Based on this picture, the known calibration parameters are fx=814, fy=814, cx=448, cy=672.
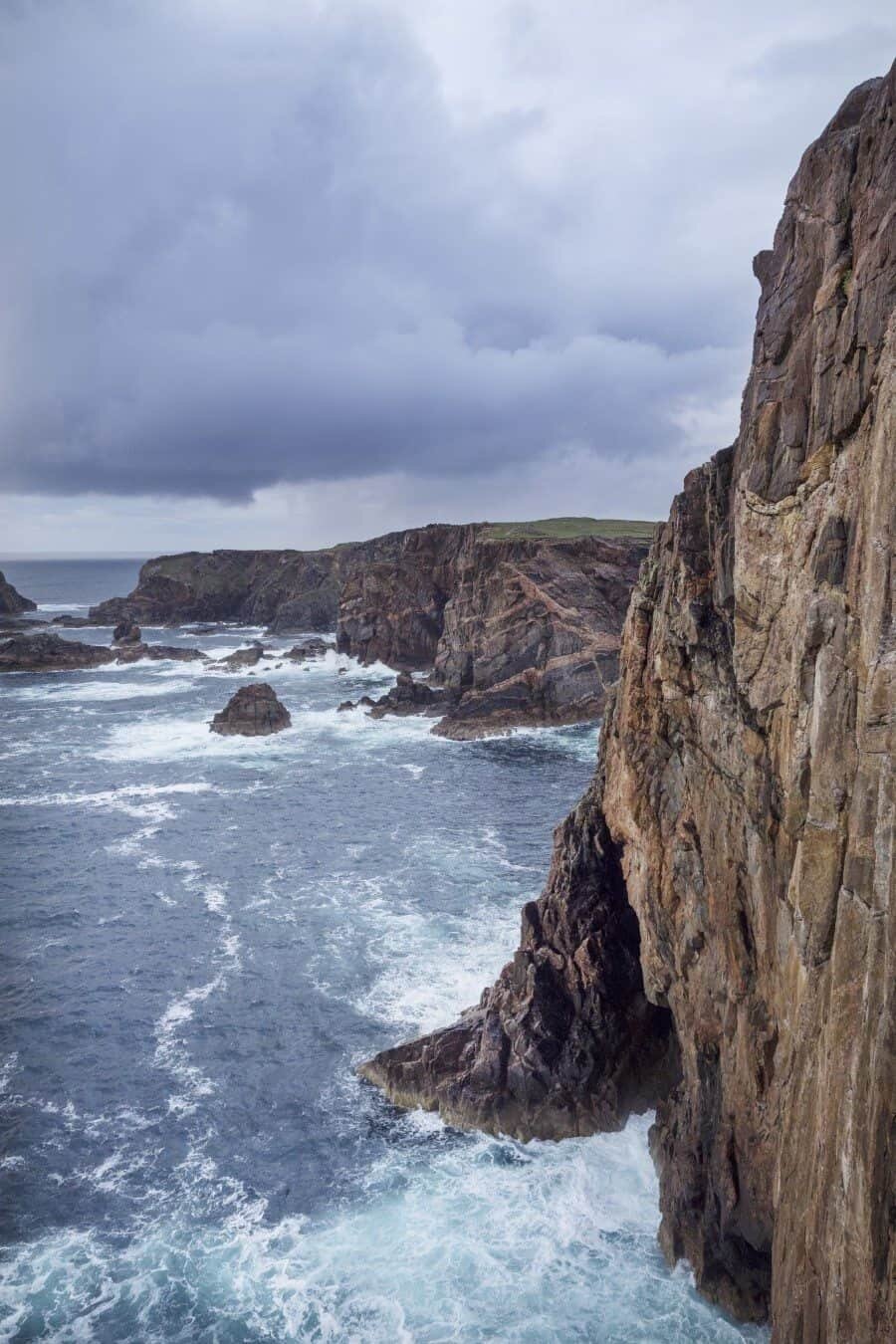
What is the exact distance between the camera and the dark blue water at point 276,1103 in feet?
71.9

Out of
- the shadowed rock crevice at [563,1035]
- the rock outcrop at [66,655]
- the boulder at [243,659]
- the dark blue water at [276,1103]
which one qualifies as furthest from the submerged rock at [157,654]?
the shadowed rock crevice at [563,1035]

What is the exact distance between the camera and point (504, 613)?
9681 centimetres

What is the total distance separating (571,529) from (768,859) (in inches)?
4372

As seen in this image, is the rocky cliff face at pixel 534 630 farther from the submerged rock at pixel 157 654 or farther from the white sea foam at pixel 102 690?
the submerged rock at pixel 157 654

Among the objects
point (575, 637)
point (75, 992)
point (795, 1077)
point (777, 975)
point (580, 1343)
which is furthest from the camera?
point (575, 637)

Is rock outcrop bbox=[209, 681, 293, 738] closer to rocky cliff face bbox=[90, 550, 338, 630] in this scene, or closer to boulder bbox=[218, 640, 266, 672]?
boulder bbox=[218, 640, 266, 672]

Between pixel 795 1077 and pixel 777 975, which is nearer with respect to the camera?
pixel 795 1077

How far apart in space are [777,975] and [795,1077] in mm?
3490

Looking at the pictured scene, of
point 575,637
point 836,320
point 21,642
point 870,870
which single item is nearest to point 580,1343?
point 870,870

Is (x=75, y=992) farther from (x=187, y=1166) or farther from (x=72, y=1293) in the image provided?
(x=72, y=1293)

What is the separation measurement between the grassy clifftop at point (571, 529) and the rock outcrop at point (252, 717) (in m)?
40.0

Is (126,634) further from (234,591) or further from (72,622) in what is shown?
(234,591)

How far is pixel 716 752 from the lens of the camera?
20375 millimetres

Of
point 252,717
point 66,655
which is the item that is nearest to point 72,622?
point 66,655
